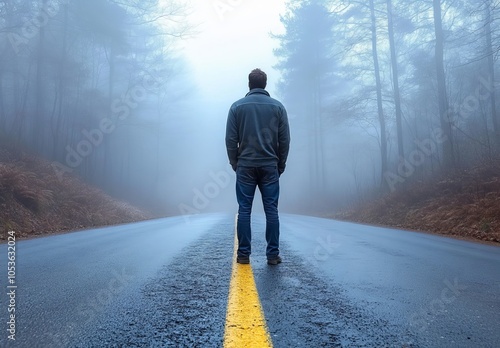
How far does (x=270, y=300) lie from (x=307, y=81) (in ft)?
96.0

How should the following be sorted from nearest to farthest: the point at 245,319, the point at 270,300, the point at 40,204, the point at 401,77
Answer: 1. the point at 245,319
2. the point at 270,300
3. the point at 40,204
4. the point at 401,77

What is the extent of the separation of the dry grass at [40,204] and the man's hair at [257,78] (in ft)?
25.0

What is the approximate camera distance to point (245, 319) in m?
1.90

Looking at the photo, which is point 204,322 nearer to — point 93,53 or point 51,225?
point 51,225

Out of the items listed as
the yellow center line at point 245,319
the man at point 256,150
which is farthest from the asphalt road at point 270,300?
the man at point 256,150

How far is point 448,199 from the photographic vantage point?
1122 centimetres

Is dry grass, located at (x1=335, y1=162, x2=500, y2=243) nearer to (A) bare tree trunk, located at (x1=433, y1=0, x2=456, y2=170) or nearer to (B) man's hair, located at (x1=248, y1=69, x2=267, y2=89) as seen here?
Answer: (A) bare tree trunk, located at (x1=433, y1=0, x2=456, y2=170)

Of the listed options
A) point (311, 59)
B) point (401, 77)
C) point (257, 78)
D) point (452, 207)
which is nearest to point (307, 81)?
point (311, 59)

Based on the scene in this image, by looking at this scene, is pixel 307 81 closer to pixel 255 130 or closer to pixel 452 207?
pixel 452 207

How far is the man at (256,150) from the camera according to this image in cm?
387

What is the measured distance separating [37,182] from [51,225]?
3737 millimetres

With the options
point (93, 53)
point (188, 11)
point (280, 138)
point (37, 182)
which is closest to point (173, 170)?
point (93, 53)

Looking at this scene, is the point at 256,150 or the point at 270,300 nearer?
the point at 270,300

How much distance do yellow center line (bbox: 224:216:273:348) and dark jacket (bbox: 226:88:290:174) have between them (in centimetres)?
152
